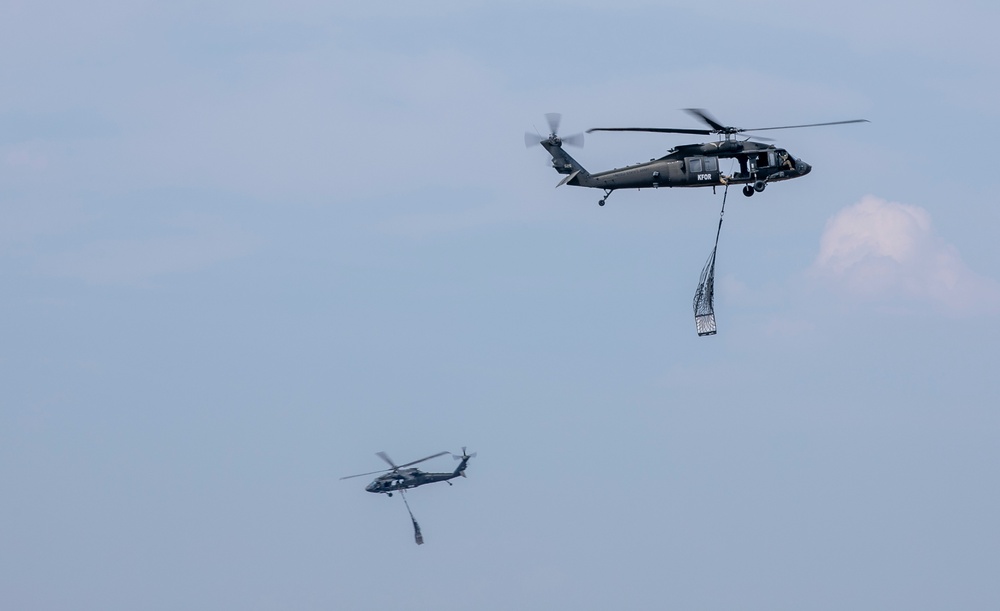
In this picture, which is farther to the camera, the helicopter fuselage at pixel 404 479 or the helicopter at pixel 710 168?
the helicopter fuselage at pixel 404 479

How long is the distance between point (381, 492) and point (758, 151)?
2581 inches

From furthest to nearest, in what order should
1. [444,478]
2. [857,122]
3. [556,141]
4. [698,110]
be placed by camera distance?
[444,478] < [556,141] < [698,110] < [857,122]

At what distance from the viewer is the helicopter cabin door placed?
8956 cm

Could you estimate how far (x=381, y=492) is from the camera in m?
143

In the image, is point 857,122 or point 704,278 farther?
point 704,278

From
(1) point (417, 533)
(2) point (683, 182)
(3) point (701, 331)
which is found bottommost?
(1) point (417, 533)

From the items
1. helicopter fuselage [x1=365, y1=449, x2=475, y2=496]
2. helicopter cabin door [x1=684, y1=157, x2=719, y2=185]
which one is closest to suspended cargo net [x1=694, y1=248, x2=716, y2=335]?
helicopter cabin door [x1=684, y1=157, x2=719, y2=185]

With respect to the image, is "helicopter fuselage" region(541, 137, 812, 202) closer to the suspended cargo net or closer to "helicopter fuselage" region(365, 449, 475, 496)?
the suspended cargo net

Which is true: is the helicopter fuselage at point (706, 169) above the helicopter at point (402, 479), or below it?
above

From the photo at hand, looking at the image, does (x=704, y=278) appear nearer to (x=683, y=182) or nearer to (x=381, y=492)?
(x=683, y=182)

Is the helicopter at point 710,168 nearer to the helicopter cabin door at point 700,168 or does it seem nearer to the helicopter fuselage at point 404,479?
the helicopter cabin door at point 700,168

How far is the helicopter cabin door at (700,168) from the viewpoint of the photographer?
89562 millimetres

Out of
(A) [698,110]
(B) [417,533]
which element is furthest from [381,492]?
(A) [698,110]

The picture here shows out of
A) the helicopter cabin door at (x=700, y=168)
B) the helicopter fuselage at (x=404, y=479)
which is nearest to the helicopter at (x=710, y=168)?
the helicopter cabin door at (x=700, y=168)
